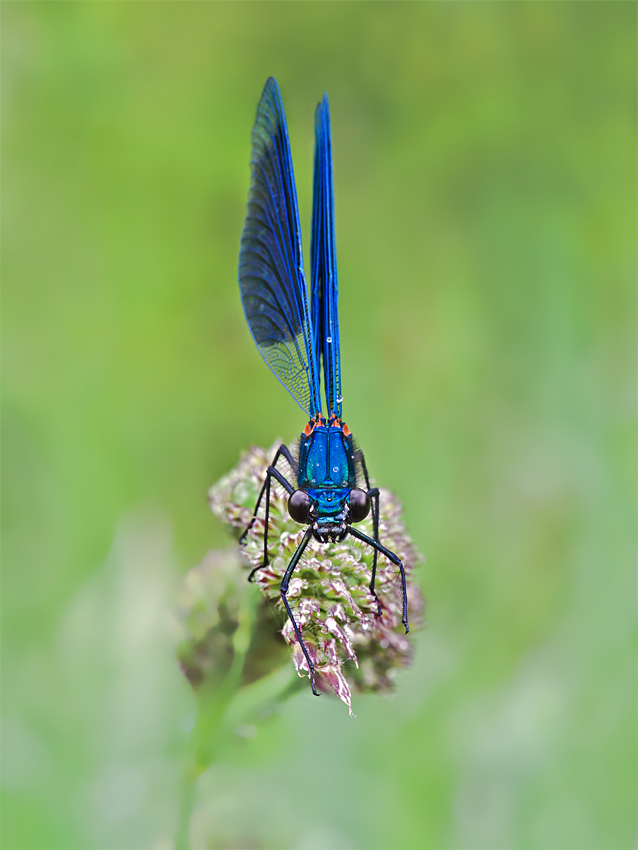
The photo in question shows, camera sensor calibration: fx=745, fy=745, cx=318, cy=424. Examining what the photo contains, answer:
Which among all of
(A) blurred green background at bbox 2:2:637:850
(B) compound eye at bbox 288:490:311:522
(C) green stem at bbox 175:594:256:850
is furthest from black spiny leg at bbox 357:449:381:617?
(A) blurred green background at bbox 2:2:637:850

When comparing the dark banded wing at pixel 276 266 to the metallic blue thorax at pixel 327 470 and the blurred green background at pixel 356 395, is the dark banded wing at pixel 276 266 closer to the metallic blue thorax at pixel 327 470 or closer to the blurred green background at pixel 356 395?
the metallic blue thorax at pixel 327 470

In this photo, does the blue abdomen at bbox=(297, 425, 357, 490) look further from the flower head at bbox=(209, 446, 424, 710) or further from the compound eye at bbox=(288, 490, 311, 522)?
the flower head at bbox=(209, 446, 424, 710)

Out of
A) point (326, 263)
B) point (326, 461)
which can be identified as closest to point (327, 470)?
point (326, 461)

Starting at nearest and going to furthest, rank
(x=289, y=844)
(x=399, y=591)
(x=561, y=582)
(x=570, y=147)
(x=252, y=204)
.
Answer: (x=399, y=591) < (x=252, y=204) < (x=289, y=844) < (x=561, y=582) < (x=570, y=147)

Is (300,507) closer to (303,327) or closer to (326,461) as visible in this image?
(326,461)

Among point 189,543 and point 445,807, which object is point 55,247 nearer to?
point 189,543

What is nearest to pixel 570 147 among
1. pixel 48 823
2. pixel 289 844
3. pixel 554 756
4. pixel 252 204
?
pixel 252 204
